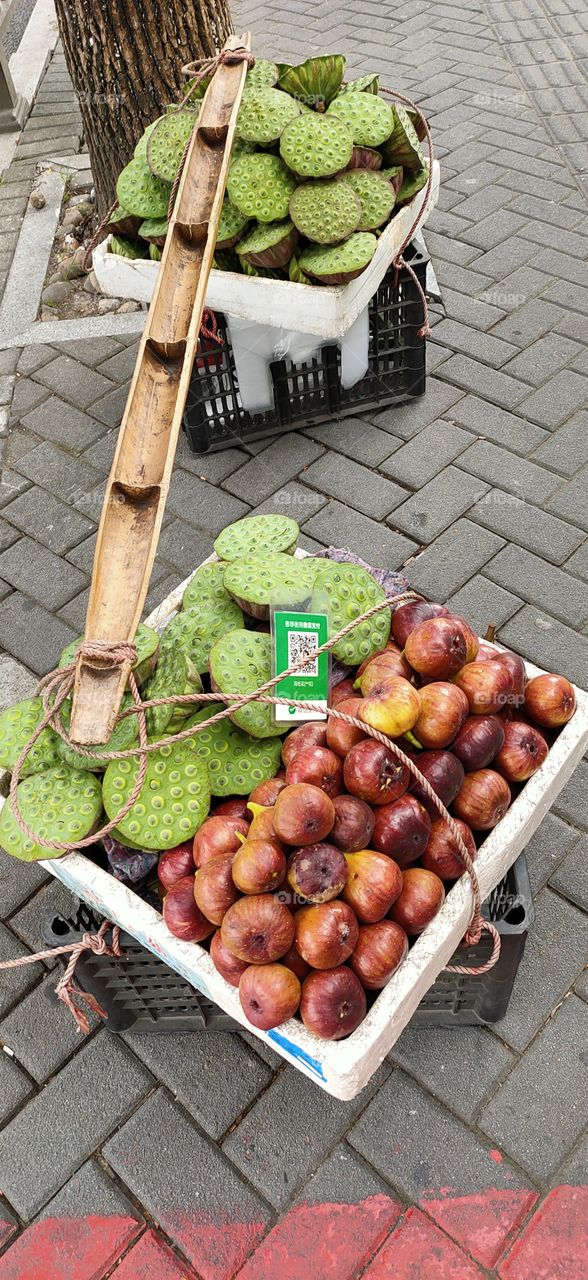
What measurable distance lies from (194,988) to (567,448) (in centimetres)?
245

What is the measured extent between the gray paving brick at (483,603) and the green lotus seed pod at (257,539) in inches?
39.1

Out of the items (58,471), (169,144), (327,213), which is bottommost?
(58,471)

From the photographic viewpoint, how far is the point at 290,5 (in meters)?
6.61

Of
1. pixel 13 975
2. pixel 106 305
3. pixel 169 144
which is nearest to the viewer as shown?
pixel 13 975

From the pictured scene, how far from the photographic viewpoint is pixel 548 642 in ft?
8.97

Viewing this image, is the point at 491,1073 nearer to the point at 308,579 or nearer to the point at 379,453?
the point at 308,579

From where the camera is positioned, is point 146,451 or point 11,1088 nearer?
point 146,451

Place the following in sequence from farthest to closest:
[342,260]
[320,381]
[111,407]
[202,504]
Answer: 1. [111,407]
2. [320,381]
3. [202,504]
4. [342,260]

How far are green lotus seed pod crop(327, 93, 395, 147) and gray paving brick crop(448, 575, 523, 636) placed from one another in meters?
1.47

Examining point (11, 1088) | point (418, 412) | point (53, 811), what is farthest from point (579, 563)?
point (11, 1088)

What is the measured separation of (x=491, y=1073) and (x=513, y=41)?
21.4ft

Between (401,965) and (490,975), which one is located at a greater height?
(401,965)

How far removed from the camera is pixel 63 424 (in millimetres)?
3699

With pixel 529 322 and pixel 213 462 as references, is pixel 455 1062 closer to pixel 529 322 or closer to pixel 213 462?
pixel 213 462
